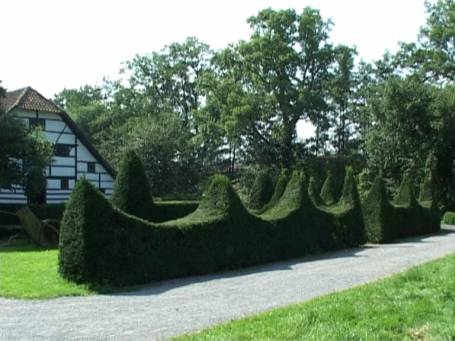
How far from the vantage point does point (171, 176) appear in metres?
47.8

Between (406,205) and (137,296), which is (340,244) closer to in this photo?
(406,205)

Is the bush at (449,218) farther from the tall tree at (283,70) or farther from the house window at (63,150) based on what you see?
the house window at (63,150)

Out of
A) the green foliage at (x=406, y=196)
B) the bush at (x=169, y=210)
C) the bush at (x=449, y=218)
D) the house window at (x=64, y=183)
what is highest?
the house window at (x=64, y=183)

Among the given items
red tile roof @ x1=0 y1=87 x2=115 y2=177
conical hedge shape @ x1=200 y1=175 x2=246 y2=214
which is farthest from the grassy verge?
red tile roof @ x1=0 y1=87 x2=115 y2=177

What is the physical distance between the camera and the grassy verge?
6586mm

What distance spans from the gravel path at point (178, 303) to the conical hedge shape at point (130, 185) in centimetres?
502

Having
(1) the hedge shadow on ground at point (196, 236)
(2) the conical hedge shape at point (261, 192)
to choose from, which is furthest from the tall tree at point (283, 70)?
(1) the hedge shadow on ground at point (196, 236)

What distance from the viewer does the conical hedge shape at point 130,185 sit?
60.6 feet

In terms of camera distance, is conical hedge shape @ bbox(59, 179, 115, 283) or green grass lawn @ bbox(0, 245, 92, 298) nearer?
green grass lawn @ bbox(0, 245, 92, 298)

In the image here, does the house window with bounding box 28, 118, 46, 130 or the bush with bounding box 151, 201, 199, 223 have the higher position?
the house window with bounding box 28, 118, 46, 130

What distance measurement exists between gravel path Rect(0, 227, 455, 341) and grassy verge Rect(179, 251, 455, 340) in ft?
3.87

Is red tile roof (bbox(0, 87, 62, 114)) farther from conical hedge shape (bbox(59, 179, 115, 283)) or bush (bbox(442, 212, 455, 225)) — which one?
bush (bbox(442, 212, 455, 225))

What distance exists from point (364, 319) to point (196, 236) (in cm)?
797

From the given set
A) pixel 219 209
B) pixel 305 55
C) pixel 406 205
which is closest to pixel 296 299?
pixel 219 209
